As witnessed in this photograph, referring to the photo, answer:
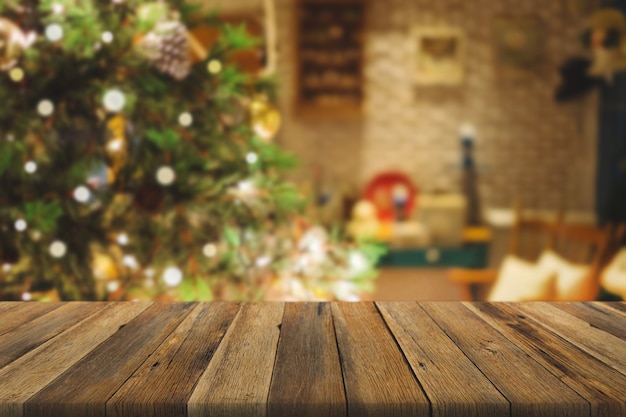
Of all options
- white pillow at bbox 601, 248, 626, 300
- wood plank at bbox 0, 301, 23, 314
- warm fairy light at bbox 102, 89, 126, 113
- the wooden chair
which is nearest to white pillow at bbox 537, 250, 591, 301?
the wooden chair

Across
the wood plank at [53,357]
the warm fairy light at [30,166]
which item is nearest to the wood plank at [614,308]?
the wood plank at [53,357]

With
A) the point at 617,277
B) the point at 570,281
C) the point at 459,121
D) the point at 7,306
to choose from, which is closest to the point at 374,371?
the point at 7,306

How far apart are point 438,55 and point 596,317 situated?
4.26m

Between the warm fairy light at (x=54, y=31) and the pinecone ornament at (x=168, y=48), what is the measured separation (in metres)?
0.22

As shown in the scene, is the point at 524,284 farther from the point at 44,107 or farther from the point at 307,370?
the point at 44,107

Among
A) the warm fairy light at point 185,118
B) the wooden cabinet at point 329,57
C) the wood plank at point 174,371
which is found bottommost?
the wood plank at point 174,371

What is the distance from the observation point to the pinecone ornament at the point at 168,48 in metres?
1.58

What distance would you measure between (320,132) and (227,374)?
4.43 metres

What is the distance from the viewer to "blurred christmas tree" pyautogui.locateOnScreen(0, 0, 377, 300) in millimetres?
1574

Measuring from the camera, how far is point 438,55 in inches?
197

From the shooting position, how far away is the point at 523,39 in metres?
4.96

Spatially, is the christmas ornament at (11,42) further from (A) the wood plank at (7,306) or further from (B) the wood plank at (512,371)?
(B) the wood plank at (512,371)

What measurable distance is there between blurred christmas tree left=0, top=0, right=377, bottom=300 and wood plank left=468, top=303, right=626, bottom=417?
2.67ft

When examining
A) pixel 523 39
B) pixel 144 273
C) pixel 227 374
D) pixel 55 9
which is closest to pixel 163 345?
pixel 227 374
